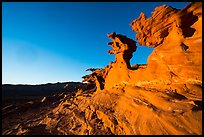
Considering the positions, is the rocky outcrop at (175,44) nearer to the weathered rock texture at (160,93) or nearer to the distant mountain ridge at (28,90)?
the weathered rock texture at (160,93)

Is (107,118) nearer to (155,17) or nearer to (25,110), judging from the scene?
(155,17)

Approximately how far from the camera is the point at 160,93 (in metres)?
9.27

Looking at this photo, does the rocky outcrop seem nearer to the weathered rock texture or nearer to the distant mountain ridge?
the weathered rock texture

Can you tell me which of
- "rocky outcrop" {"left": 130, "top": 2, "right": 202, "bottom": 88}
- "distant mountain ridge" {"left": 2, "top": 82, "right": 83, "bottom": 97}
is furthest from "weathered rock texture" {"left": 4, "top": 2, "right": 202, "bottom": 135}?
"distant mountain ridge" {"left": 2, "top": 82, "right": 83, "bottom": 97}

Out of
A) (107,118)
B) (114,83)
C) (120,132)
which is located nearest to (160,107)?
(120,132)

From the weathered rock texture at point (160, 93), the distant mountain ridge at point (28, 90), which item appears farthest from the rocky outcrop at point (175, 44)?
the distant mountain ridge at point (28, 90)

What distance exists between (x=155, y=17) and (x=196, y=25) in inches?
91.6

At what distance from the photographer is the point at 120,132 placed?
884 cm

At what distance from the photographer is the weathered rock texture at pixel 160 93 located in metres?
7.73

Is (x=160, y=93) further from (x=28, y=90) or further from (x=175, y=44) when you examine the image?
(x=28, y=90)

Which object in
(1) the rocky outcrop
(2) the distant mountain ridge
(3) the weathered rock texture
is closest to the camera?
(3) the weathered rock texture

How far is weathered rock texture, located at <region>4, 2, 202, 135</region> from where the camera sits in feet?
25.4

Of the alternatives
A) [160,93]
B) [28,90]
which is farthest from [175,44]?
[28,90]

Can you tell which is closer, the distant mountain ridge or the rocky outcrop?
the rocky outcrop
